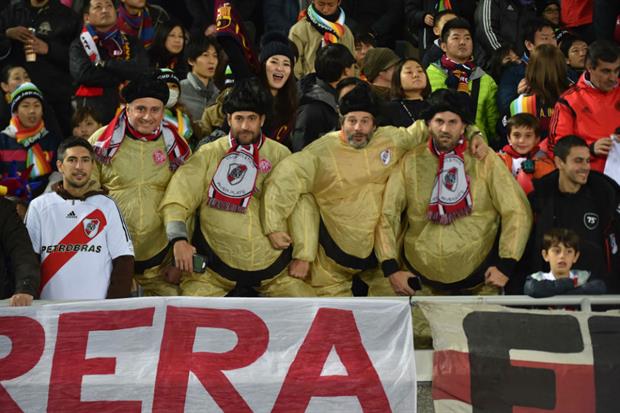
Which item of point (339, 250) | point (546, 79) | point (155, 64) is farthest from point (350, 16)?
point (339, 250)

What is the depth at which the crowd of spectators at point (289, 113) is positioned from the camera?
7676 millimetres

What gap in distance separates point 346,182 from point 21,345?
6.91 ft

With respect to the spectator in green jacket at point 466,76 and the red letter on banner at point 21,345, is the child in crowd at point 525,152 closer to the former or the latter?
the spectator in green jacket at point 466,76

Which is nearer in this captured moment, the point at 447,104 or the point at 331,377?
the point at 331,377

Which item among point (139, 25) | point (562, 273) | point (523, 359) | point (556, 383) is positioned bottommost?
point (556, 383)

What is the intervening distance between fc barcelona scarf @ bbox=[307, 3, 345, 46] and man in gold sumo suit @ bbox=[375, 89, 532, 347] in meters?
2.75

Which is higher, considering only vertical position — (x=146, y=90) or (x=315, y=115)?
(x=146, y=90)

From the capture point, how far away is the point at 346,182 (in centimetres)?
773

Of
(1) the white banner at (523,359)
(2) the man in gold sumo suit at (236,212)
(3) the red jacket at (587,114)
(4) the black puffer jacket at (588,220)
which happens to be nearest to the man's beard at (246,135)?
(2) the man in gold sumo suit at (236,212)

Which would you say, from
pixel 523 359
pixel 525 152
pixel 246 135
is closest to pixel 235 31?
pixel 246 135

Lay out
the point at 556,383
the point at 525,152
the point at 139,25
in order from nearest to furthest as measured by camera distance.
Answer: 1. the point at 556,383
2. the point at 525,152
3. the point at 139,25

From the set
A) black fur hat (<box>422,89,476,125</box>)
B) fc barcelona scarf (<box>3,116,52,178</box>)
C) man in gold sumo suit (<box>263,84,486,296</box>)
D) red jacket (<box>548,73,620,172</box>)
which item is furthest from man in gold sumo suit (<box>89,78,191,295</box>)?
red jacket (<box>548,73,620,172</box>)

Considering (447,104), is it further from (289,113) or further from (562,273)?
(289,113)

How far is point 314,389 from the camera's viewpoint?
6.73m
